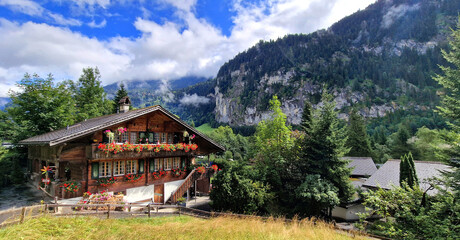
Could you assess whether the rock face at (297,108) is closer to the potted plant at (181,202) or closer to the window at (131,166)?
the potted plant at (181,202)

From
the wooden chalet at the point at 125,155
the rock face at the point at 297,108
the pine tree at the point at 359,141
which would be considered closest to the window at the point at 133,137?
the wooden chalet at the point at 125,155

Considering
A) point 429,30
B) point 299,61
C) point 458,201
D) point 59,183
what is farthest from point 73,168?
point 429,30

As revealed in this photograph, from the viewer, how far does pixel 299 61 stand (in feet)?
612

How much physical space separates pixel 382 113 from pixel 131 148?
152m

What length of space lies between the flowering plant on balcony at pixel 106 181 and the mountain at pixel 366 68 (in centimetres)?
14594

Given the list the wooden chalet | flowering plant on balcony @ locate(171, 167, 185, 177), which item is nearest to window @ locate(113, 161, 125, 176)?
the wooden chalet

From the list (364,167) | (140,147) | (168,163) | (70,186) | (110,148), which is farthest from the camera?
(364,167)

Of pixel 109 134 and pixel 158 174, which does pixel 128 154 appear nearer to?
pixel 109 134

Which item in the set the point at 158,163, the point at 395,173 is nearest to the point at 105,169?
the point at 158,163

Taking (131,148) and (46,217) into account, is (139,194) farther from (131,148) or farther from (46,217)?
(46,217)

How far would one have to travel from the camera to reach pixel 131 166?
689 inches

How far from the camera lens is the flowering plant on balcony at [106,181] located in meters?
15.3

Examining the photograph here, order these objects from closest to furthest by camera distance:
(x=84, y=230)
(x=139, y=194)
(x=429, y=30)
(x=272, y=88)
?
(x=84, y=230) < (x=139, y=194) < (x=429, y=30) < (x=272, y=88)

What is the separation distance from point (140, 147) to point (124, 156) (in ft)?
4.01
